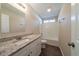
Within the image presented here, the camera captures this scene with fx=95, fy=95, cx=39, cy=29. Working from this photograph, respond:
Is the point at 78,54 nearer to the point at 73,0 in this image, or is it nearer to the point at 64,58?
the point at 64,58

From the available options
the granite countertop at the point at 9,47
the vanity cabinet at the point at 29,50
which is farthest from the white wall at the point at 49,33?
the granite countertop at the point at 9,47

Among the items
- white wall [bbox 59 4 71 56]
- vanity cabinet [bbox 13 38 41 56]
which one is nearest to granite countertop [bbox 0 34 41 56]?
vanity cabinet [bbox 13 38 41 56]

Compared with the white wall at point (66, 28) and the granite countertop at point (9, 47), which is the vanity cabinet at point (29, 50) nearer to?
the granite countertop at point (9, 47)

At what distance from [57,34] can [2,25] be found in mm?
3318

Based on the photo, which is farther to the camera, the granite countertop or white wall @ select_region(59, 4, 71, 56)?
white wall @ select_region(59, 4, 71, 56)

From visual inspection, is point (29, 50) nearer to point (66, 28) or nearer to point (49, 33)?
point (66, 28)

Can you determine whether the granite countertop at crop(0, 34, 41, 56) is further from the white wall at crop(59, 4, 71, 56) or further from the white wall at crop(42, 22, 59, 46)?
the white wall at crop(59, 4, 71, 56)

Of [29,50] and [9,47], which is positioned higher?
[9,47]

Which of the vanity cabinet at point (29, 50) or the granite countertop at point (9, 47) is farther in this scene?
the vanity cabinet at point (29, 50)

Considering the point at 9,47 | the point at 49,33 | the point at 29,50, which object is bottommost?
the point at 29,50

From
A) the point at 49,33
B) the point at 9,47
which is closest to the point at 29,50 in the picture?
the point at 9,47

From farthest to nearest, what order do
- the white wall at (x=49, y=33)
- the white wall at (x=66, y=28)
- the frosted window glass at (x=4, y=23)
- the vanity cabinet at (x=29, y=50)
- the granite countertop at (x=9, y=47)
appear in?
the white wall at (x=49, y=33) → the white wall at (x=66, y=28) → the frosted window glass at (x=4, y=23) → the vanity cabinet at (x=29, y=50) → the granite countertop at (x=9, y=47)

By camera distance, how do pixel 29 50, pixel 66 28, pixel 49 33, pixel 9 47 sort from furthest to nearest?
pixel 49 33 → pixel 66 28 → pixel 29 50 → pixel 9 47

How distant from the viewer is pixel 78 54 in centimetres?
111
